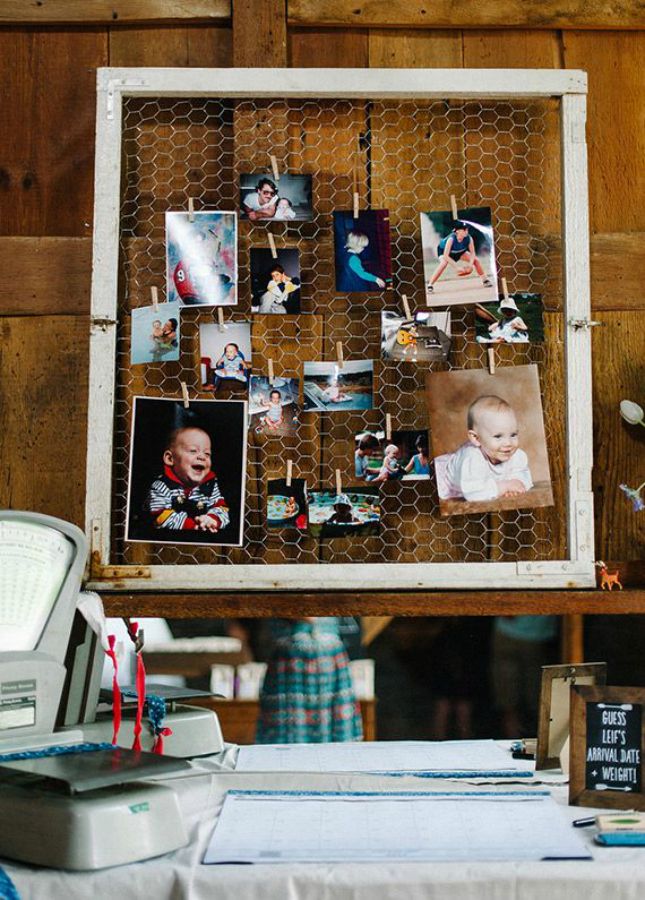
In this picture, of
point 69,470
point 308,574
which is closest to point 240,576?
point 308,574

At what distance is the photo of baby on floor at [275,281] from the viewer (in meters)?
2.18

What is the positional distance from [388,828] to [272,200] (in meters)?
1.40

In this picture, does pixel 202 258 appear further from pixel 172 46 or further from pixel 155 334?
pixel 172 46

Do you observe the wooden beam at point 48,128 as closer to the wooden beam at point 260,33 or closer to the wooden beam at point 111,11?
the wooden beam at point 111,11

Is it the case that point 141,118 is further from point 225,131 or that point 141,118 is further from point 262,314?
point 262,314

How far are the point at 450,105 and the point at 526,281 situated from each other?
430mm

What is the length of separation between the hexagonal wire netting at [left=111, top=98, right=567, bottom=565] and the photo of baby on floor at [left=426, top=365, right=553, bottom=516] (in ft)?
0.14

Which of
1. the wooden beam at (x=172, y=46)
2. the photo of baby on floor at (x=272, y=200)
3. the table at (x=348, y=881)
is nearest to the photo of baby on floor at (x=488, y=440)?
the photo of baby on floor at (x=272, y=200)

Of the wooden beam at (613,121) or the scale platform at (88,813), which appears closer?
the scale platform at (88,813)

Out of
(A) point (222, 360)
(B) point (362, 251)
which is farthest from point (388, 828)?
(B) point (362, 251)

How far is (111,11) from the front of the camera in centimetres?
227

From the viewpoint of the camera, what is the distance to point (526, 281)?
2.24 metres

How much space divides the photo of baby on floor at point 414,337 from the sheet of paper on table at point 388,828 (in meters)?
1.03

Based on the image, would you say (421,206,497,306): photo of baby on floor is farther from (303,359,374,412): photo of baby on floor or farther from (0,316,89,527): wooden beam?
(0,316,89,527): wooden beam
